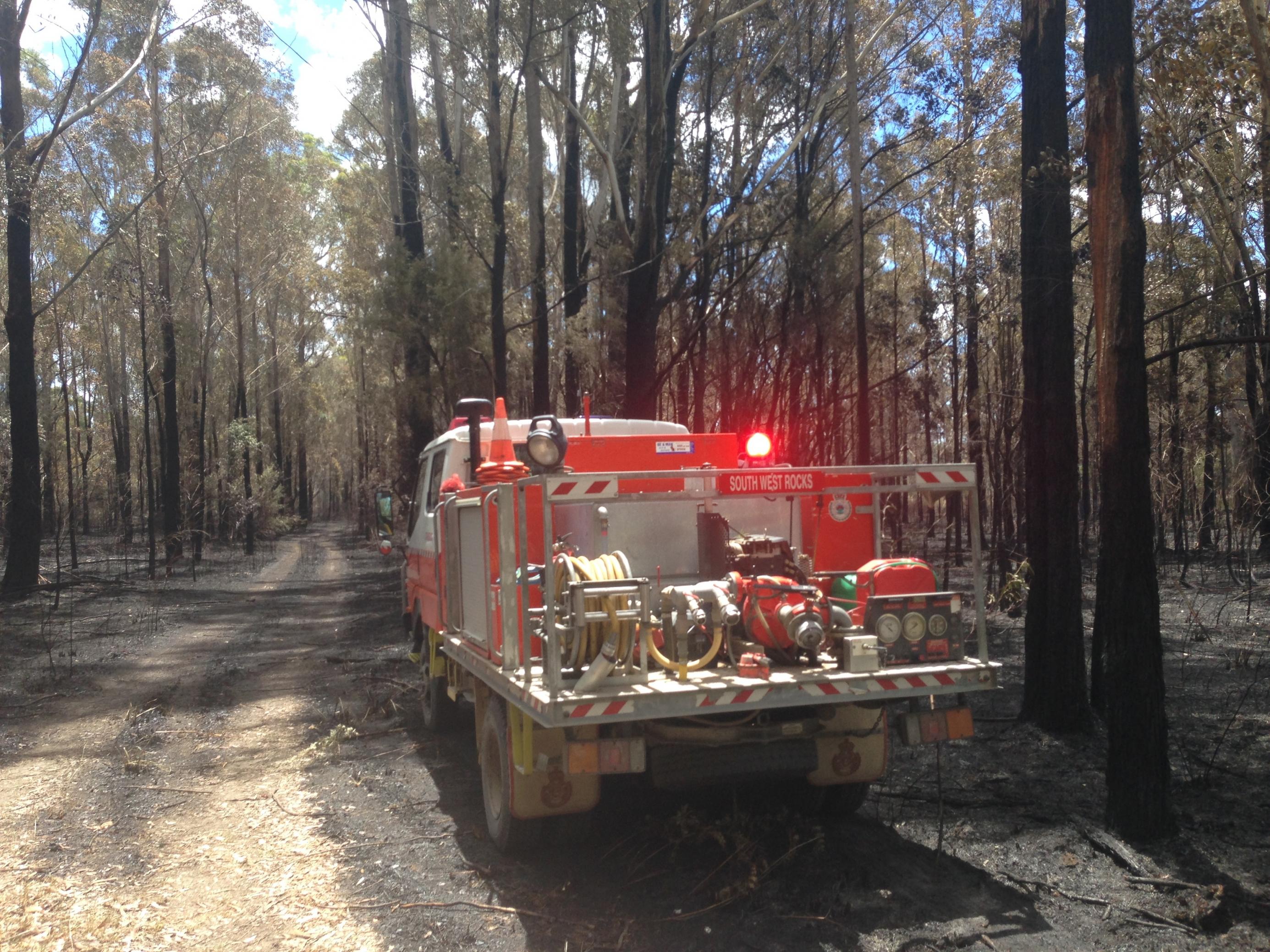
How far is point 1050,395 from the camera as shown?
26.7ft

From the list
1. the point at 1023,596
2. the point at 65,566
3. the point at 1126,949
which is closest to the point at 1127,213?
the point at 1126,949

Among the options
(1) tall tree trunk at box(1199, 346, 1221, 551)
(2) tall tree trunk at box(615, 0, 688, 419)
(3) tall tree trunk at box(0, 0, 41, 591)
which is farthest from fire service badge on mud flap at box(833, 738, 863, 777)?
(3) tall tree trunk at box(0, 0, 41, 591)

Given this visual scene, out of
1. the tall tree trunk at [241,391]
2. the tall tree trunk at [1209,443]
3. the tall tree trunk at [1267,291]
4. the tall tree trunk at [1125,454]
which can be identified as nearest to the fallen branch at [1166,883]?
the tall tree trunk at [1125,454]

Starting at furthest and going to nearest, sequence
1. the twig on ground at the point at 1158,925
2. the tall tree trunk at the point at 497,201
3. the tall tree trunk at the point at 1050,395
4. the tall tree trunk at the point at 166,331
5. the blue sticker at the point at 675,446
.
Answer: the tall tree trunk at the point at 166,331, the tall tree trunk at the point at 497,201, the tall tree trunk at the point at 1050,395, the blue sticker at the point at 675,446, the twig on ground at the point at 1158,925

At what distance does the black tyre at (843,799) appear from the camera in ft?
19.5

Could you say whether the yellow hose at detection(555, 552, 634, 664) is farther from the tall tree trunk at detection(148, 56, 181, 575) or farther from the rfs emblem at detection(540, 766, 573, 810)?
the tall tree trunk at detection(148, 56, 181, 575)

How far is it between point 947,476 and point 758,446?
129 cm

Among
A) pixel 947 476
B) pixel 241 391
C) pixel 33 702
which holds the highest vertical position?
pixel 241 391

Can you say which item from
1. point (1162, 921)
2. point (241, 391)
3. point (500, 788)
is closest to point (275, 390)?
point (241, 391)

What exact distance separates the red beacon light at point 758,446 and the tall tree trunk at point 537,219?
13390mm

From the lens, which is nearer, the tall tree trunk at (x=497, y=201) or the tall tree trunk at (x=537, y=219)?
the tall tree trunk at (x=497, y=201)

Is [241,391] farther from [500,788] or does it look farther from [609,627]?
[609,627]

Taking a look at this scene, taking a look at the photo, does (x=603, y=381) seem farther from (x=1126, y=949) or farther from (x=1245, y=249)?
(x=1126, y=949)

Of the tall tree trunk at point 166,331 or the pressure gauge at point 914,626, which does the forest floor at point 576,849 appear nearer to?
the pressure gauge at point 914,626
